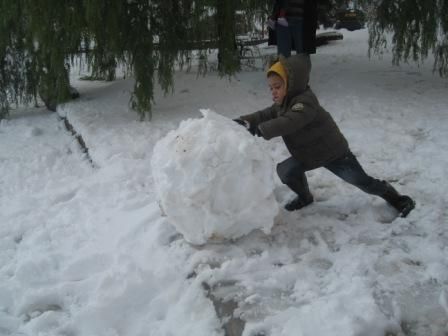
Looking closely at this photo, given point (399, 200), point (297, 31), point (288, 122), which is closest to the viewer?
point (288, 122)

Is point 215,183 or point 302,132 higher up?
point 302,132

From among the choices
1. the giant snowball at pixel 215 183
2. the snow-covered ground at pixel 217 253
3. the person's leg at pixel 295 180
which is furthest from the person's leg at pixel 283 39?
the giant snowball at pixel 215 183

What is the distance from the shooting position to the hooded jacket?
9.71 ft

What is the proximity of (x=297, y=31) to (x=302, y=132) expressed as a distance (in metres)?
3.47

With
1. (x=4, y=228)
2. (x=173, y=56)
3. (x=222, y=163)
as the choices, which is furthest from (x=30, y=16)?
(x=222, y=163)

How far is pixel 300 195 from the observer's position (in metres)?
3.39

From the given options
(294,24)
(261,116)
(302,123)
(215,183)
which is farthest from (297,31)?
(215,183)

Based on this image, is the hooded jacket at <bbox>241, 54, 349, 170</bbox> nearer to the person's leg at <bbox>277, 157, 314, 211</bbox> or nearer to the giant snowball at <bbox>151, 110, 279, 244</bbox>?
the person's leg at <bbox>277, 157, 314, 211</bbox>

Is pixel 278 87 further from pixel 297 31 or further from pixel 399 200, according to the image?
pixel 297 31

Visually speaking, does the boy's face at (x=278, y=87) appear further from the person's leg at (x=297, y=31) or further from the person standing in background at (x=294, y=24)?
the person's leg at (x=297, y=31)

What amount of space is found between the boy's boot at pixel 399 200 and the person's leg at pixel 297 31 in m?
3.46

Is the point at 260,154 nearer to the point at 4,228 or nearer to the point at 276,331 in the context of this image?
the point at 276,331

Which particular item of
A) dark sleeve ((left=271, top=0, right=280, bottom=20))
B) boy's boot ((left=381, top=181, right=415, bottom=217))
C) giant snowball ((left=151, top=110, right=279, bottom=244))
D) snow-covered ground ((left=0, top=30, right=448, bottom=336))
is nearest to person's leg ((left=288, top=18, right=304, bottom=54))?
dark sleeve ((left=271, top=0, right=280, bottom=20))

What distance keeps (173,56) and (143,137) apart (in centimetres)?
111
